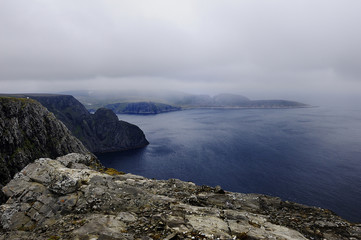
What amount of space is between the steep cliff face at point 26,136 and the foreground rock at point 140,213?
209 ft

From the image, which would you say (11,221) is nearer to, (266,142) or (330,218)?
(330,218)

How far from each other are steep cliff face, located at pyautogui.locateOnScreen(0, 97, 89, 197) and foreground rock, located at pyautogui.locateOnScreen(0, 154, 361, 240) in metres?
63.6

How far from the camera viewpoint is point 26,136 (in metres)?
78.1

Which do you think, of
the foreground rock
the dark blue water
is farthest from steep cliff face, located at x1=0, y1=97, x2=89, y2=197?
the foreground rock

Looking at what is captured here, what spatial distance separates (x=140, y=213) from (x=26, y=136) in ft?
295

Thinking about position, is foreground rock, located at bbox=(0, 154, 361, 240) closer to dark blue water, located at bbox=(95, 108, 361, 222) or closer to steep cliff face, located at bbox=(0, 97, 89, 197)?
steep cliff face, located at bbox=(0, 97, 89, 197)

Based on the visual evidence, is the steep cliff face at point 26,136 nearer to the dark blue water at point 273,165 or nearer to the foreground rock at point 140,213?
the dark blue water at point 273,165

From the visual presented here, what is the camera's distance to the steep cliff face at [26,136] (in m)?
67.1

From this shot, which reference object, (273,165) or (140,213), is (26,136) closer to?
(140,213)

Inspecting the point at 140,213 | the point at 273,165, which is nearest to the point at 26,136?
the point at 140,213

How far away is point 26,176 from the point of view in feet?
71.8

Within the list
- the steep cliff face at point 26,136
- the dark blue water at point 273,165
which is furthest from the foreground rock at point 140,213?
the dark blue water at point 273,165

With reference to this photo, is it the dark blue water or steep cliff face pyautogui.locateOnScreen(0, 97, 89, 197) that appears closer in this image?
steep cliff face pyautogui.locateOnScreen(0, 97, 89, 197)

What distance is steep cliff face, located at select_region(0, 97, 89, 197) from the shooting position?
220 ft
